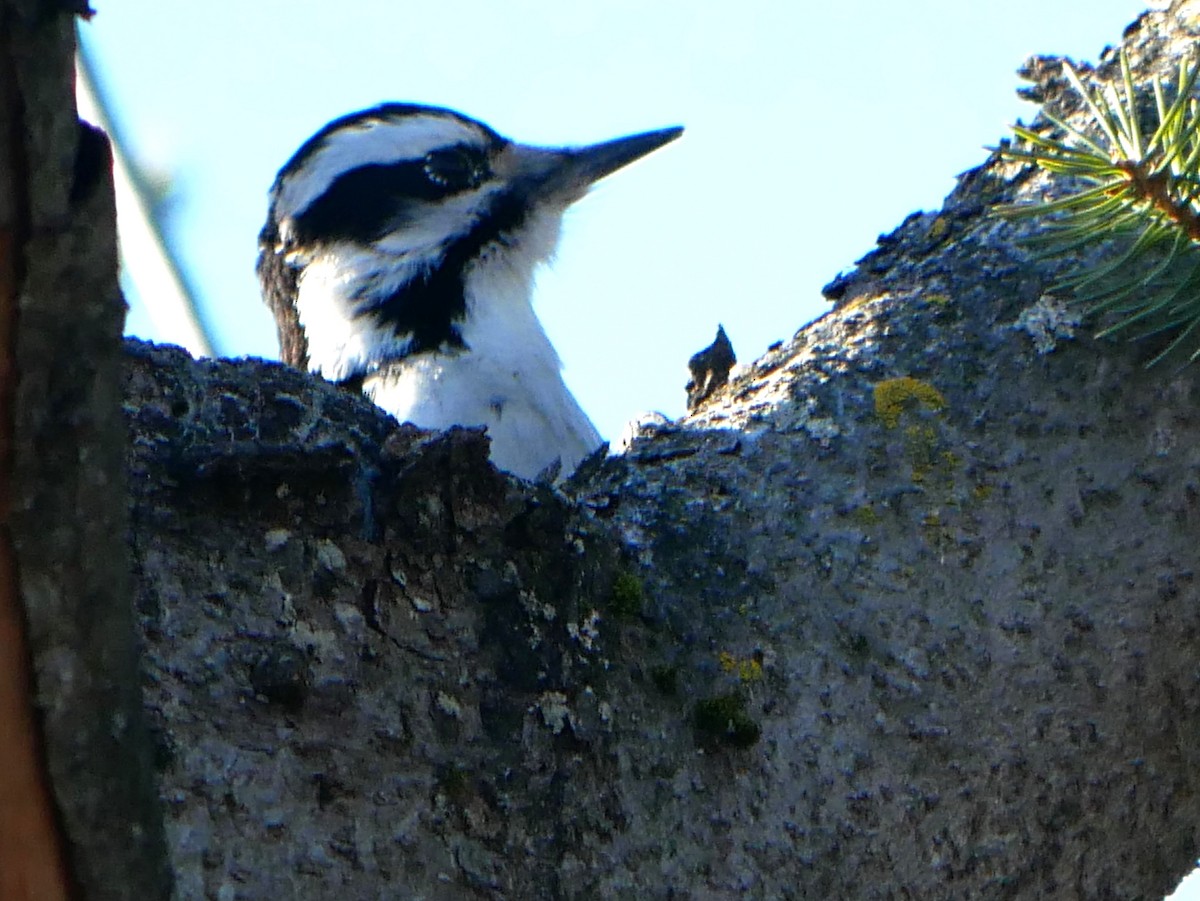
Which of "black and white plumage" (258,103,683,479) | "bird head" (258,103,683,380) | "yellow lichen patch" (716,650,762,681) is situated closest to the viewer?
"yellow lichen patch" (716,650,762,681)

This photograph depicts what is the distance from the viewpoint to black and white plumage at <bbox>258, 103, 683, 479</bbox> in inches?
151

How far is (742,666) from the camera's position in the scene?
1877 mm

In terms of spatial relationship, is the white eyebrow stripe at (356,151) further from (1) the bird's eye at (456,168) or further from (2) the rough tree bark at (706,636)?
(2) the rough tree bark at (706,636)

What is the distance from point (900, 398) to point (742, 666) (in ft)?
1.58

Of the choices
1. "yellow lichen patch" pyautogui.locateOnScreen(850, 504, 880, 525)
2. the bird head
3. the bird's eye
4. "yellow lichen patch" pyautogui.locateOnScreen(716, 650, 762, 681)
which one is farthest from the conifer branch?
the bird's eye

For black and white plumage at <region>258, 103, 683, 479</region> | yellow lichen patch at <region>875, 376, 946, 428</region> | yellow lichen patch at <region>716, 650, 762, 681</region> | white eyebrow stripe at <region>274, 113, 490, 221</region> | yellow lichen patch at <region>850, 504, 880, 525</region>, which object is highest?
white eyebrow stripe at <region>274, 113, 490, 221</region>

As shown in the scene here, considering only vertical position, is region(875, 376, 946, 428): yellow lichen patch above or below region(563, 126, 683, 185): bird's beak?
below

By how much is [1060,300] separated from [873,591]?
0.54 metres

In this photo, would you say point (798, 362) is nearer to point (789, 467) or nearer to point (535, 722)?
point (789, 467)

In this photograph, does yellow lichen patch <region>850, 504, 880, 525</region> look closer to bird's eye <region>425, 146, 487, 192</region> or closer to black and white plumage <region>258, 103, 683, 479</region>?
black and white plumage <region>258, 103, 683, 479</region>

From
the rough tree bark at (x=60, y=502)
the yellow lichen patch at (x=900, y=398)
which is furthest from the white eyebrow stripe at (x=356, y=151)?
the rough tree bark at (x=60, y=502)

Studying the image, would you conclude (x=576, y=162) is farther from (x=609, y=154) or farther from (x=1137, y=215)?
(x=1137, y=215)

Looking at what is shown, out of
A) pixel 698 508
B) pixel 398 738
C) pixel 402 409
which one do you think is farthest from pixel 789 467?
pixel 402 409

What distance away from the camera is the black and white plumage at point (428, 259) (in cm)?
384
